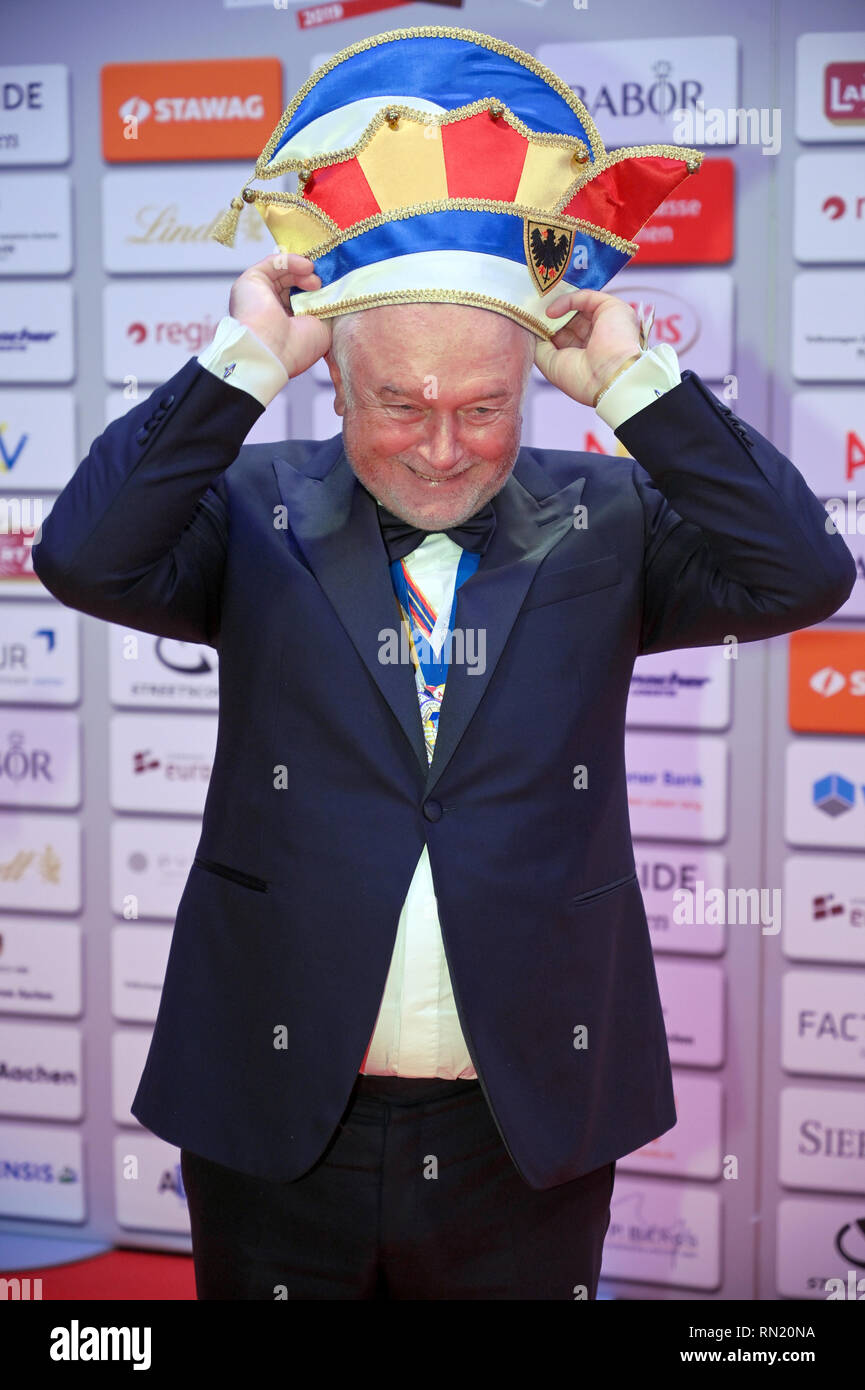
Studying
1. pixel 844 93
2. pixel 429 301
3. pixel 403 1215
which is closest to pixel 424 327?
pixel 429 301

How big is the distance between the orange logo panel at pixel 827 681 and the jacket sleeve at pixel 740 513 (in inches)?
47.1

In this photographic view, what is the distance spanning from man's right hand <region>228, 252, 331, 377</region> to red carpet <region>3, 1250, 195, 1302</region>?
227cm

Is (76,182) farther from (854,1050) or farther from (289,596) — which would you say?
(854,1050)

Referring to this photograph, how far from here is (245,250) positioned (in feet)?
9.44

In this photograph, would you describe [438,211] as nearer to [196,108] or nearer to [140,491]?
[140,491]

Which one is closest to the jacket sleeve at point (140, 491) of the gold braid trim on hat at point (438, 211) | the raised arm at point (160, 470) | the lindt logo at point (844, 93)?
the raised arm at point (160, 470)

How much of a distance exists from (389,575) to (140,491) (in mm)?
299

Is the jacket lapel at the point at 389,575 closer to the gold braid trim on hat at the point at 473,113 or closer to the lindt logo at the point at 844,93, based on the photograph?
the gold braid trim on hat at the point at 473,113

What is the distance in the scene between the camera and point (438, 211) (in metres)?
1.53

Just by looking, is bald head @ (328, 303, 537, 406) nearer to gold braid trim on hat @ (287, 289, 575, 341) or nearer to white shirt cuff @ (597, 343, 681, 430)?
gold braid trim on hat @ (287, 289, 575, 341)

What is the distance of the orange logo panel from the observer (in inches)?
110

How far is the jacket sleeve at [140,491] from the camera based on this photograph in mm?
1487

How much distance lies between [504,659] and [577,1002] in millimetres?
421
